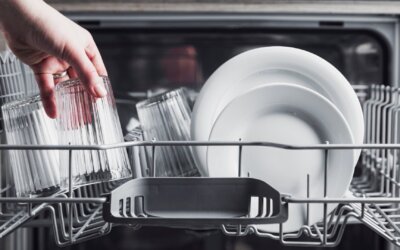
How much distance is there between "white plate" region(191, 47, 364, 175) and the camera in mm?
802

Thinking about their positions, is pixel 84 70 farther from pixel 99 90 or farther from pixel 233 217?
pixel 233 217

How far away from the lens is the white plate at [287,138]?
716 mm

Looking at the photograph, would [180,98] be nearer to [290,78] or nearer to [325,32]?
[290,78]

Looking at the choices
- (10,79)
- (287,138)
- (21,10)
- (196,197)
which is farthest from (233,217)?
(10,79)

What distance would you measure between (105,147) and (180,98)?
1.00 feet

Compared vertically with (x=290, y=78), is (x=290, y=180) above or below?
below

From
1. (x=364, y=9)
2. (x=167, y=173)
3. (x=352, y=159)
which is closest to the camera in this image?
(x=352, y=159)

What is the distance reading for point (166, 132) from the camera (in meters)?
0.84

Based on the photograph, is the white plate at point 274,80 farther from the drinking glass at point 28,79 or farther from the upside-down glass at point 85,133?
the drinking glass at point 28,79

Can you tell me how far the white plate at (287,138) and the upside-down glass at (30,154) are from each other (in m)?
0.20

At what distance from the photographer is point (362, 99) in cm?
105

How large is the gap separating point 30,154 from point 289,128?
0.33 metres

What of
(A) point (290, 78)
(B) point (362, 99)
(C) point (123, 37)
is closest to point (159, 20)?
(C) point (123, 37)

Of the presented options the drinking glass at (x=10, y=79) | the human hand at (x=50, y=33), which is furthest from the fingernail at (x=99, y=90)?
the drinking glass at (x=10, y=79)
